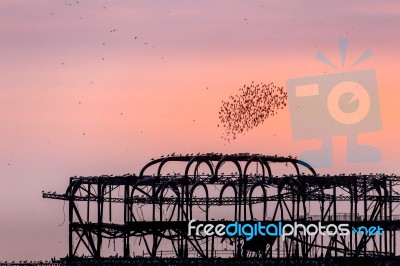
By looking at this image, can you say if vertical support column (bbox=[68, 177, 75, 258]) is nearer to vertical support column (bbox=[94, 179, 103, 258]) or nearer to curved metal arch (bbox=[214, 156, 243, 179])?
vertical support column (bbox=[94, 179, 103, 258])

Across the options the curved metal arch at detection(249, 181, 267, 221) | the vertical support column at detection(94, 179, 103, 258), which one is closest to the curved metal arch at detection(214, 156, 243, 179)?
the curved metal arch at detection(249, 181, 267, 221)

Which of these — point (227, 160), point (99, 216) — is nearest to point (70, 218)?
point (99, 216)

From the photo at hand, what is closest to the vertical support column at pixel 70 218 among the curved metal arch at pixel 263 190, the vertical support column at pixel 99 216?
the vertical support column at pixel 99 216

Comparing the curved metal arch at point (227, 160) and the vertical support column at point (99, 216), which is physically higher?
the curved metal arch at point (227, 160)

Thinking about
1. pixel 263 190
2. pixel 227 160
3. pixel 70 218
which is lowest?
pixel 70 218

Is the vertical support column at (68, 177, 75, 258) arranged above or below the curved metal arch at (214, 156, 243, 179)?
below

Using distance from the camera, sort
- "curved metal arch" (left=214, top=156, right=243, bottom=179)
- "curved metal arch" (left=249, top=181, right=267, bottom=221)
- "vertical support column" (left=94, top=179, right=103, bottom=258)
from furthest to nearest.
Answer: "vertical support column" (left=94, top=179, right=103, bottom=258) → "curved metal arch" (left=214, top=156, right=243, bottom=179) → "curved metal arch" (left=249, top=181, right=267, bottom=221)

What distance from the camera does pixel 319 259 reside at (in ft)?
334

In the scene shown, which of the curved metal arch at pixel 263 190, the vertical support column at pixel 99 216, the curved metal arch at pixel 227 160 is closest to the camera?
the curved metal arch at pixel 263 190

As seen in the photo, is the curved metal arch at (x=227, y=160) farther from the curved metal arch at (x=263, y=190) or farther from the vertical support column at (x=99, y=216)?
the vertical support column at (x=99, y=216)

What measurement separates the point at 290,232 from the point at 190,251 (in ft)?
45.0

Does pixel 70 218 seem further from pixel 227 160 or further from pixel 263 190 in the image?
pixel 263 190

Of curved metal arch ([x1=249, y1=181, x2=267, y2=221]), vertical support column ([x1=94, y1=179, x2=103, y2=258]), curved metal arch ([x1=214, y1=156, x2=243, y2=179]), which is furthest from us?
vertical support column ([x1=94, y1=179, x2=103, y2=258])

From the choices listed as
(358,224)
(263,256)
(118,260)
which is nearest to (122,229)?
(118,260)
